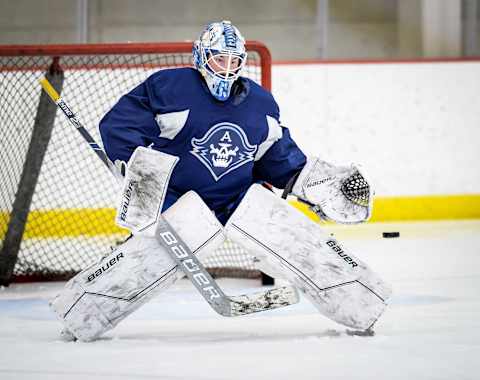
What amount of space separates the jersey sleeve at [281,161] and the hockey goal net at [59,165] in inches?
49.2

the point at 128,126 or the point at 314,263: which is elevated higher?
the point at 128,126

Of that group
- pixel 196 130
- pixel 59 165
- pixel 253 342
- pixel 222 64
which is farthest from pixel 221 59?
pixel 59 165

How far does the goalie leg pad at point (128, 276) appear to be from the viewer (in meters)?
2.97

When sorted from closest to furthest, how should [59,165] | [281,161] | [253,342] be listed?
[253,342]
[281,161]
[59,165]

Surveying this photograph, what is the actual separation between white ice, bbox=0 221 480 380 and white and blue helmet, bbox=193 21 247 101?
0.81 metres

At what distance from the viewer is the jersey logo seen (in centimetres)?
303

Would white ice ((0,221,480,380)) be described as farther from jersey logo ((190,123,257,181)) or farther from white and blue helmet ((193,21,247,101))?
white and blue helmet ((193,21,247,101))

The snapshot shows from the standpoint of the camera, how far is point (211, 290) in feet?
9.87

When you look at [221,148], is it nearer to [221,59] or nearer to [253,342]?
[221,59]

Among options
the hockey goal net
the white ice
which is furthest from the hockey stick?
the hockey goal net

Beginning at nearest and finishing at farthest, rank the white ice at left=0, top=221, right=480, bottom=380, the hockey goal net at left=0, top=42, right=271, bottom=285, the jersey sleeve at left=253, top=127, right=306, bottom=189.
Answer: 1. the white ice at left=0, top=221, right=480, bottom=380
2. the jersey sleeve at left=253, top=127, right=306, bottom=189
3. the hockey goal net at left=0, top=42, right=271, bottom=285

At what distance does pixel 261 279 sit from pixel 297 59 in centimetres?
278

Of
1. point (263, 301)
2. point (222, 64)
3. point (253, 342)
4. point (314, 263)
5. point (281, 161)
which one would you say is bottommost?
point (253, 342)

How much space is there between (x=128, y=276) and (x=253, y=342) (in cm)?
44
